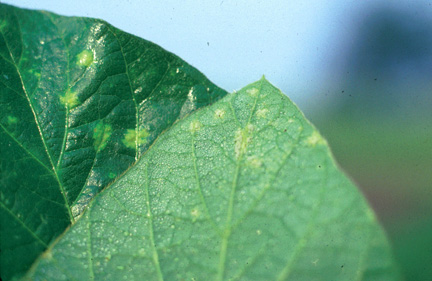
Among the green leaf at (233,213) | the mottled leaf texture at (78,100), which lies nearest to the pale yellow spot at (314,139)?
the green leaf at (233,213)

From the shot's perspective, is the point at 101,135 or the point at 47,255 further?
the point at 101,135

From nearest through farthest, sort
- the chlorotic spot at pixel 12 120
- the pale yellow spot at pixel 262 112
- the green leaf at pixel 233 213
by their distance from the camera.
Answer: the green leaf at pixel 233 213 < the pale yellow spot at pixel 262 112 < the chlorotic spot at pixel 12 120

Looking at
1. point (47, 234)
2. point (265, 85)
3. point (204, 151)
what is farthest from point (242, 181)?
point (47, 234)

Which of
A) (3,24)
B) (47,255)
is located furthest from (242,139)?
(3,24)

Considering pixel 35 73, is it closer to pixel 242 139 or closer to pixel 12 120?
pixel 12 120

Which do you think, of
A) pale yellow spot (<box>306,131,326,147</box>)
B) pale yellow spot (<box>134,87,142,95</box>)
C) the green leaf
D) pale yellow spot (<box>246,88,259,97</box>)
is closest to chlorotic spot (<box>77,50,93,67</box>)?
pale yellow spot (<box>134,87,142,95</box>)

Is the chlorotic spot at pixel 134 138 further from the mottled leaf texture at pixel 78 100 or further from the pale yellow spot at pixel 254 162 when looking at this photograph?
the pale yellow spot at pixel 254 162

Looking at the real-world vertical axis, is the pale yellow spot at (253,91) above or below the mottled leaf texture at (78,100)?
above

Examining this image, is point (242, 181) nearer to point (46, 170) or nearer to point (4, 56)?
point (46, 170)

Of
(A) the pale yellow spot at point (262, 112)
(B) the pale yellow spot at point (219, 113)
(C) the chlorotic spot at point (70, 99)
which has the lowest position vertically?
(C) the chlorotic spot at point (70, 99)
